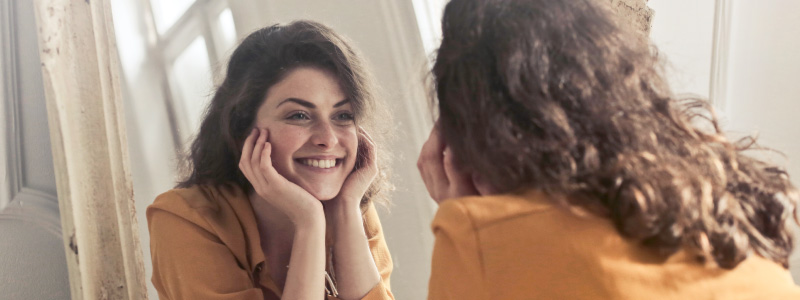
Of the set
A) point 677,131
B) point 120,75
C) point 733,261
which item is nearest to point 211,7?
point 120,75

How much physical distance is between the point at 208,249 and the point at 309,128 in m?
0.28

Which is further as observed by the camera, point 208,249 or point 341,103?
point 341,103

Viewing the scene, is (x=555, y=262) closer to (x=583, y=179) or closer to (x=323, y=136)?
(x=583, y=179)

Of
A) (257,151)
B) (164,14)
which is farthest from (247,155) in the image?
(164,14)

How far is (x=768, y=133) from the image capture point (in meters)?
1.83

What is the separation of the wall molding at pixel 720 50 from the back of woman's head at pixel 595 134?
1179 mm

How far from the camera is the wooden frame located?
1162 millimetres

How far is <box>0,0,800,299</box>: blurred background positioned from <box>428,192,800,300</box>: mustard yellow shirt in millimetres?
432

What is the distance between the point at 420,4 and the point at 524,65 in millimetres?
899

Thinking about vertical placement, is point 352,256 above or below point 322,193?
below

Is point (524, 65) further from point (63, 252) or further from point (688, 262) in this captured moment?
point (63, 252)

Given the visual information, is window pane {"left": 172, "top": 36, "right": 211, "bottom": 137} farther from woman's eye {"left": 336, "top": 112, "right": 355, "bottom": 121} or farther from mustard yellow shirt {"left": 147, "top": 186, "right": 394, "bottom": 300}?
woman's eye {"left": 336, "top": 112, "right": 355, "bottom": 121}

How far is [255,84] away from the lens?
1.22m

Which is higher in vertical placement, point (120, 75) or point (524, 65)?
point (120, 75)
